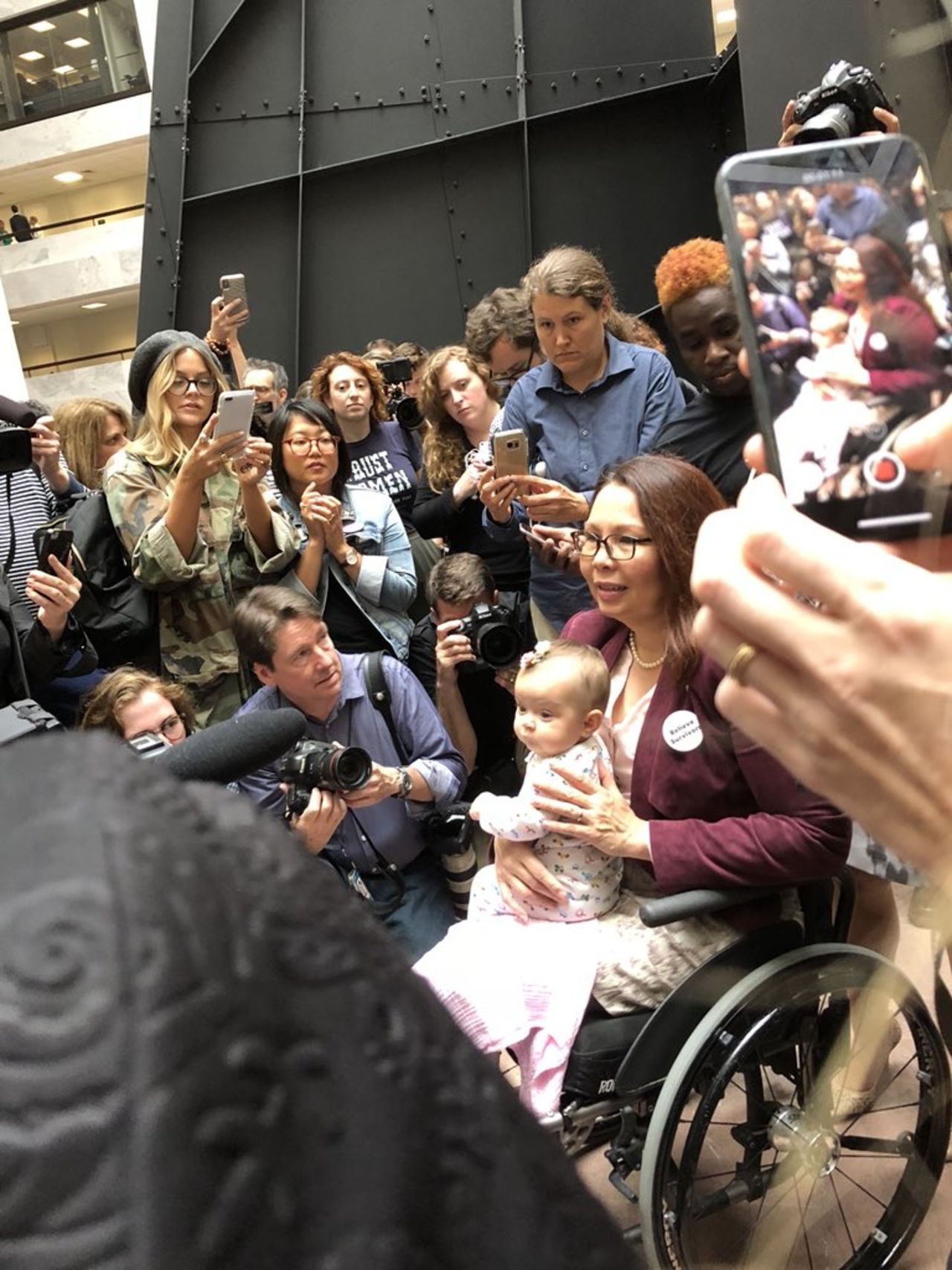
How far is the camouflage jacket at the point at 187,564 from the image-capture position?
2830 millimetres

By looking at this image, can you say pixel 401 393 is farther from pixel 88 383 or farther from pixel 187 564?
pixel 88 383

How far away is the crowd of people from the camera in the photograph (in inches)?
33.4

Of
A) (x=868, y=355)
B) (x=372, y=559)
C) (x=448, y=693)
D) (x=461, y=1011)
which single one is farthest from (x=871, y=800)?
(x=372, y=559)

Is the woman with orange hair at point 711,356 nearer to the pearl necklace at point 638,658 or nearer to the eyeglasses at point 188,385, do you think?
the pearl necklace at point 638,658

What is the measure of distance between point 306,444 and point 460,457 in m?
0.52

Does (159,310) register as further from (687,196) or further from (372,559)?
(372,559)

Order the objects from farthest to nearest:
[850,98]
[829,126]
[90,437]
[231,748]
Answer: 1. [90,437]
2. [850,98]
3. [829,126]
4. [231,748]

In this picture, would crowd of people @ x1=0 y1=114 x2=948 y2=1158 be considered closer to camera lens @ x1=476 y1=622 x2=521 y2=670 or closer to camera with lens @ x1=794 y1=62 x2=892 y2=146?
camera lens @ x1=476 y1=622 x2=521 y2=670

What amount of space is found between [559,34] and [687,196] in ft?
3.53

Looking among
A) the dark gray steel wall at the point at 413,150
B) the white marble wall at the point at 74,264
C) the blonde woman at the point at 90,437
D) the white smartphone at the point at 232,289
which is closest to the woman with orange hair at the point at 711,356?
the white smartphone at the point at 232,289

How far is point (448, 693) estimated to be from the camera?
3.08 m

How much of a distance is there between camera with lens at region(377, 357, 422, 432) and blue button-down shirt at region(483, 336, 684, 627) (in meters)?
1.33

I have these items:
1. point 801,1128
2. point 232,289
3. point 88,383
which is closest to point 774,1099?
point 801,1128

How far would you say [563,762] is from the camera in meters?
1.99
